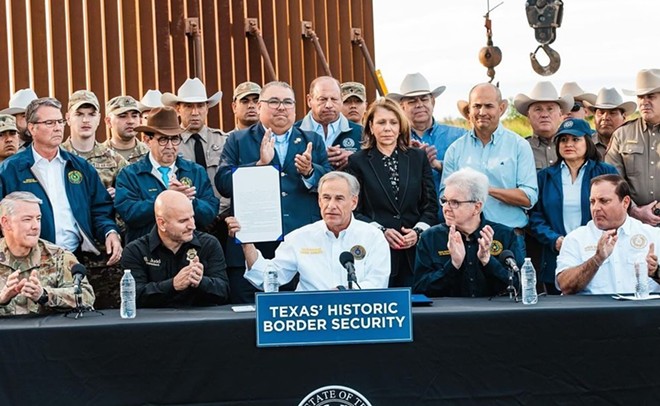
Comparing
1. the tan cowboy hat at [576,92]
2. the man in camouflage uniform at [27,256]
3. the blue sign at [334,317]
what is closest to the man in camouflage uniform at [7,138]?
the man in camouflage uniform at [27,256]

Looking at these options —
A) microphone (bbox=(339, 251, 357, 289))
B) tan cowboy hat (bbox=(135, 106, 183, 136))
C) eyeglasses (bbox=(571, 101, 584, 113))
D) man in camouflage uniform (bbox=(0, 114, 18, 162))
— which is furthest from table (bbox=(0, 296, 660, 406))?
eyeglasses (bbox=(571, 101, 584, 113))

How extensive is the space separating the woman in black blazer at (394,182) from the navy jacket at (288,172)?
0.27 metres

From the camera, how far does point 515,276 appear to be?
4902mm

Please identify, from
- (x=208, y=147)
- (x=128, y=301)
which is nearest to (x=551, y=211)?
(x=208, y=147)

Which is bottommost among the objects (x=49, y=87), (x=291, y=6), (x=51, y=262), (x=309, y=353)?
(x=309, y=353)

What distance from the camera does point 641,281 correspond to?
188 inches

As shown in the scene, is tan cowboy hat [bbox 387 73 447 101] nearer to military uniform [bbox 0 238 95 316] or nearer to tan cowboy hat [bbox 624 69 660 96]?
tan cowboy hat [bbox 624 69 660 96]

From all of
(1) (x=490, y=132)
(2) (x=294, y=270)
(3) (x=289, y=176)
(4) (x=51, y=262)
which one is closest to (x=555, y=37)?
(1) (x=490, y=132)

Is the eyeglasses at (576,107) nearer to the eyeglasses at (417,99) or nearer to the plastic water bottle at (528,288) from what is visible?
the eyeglasses at (417,99)

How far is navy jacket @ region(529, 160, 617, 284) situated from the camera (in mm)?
6543

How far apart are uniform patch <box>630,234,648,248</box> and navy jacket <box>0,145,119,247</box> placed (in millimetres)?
2965

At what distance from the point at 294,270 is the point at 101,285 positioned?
145 cm

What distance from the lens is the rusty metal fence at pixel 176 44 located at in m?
9.67

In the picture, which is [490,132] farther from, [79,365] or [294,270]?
[79,365]
